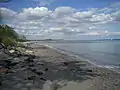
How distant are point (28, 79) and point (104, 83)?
480 cm

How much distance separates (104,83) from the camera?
1255cm

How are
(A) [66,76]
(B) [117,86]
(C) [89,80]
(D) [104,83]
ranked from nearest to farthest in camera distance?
(B) [117,86], (D) [104,83], (C) [89,80], (A) [66,76]

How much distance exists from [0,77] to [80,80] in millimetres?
5185

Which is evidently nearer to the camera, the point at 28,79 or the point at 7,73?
the point at 28,79

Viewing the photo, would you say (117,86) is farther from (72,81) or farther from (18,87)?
(18,87)

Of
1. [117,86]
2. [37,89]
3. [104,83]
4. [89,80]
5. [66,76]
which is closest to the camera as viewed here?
[37,89]

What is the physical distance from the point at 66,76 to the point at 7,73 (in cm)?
423

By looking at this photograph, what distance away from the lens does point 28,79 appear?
1295 centimetres

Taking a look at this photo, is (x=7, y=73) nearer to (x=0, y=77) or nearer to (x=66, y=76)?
(x=0, y=77)

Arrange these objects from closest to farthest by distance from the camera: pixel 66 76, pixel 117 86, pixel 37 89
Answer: pixel 37 89 < pixel 117 86 < pixel 66 76

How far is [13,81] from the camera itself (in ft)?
40.7

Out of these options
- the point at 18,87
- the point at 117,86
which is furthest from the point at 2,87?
the point at 117,86

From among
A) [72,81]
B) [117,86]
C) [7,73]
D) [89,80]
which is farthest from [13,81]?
[117,86]

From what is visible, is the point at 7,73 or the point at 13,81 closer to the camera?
the point at 13,81
